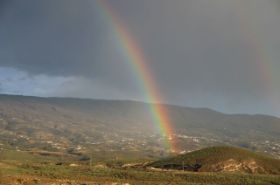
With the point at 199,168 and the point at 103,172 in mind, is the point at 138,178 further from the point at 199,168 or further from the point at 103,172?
the point at 199,168

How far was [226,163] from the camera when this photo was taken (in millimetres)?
→ 119562

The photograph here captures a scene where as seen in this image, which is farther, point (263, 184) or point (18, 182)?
point (263, 184)

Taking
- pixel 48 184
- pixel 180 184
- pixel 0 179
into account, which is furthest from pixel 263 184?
pixel 0 179

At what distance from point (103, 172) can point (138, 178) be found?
423 inches

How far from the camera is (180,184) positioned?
2975 inches

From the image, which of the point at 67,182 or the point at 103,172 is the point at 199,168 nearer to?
the point at 103,172

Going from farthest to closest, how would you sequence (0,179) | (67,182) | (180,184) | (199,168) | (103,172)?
(199,168)
(103,172)
(180,184)
(67,182)
(0,179)

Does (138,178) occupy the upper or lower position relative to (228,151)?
lower

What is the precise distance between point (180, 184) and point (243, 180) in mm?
14163

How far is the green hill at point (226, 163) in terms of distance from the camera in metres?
117

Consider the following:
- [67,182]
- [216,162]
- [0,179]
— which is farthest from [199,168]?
[0,179]

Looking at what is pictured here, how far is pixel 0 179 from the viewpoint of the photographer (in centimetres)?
6278

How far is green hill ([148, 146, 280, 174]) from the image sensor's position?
385ft

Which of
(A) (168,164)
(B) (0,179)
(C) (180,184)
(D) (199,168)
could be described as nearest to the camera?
(B) (0,179)
